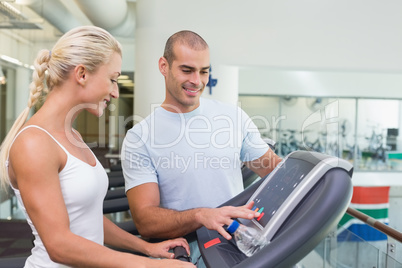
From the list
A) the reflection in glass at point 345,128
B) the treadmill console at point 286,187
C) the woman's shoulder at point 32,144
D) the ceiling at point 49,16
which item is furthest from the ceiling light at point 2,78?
the reflection in glass at point 345,128

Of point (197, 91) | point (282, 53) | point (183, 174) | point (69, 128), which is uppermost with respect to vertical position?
point (282, 53)

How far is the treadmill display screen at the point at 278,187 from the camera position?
35.1 inches

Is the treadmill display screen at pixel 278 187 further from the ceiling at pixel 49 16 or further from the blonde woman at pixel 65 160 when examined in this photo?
the ceiling at pixel 49 16

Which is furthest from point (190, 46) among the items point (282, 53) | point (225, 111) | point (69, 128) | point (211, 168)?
point (282, 53)

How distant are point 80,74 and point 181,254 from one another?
50 centimetres

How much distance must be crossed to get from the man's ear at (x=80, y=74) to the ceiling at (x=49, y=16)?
2.79 m

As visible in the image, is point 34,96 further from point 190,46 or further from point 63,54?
point 190,46

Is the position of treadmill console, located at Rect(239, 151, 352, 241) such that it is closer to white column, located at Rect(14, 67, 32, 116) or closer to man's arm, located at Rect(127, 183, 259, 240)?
man's arm, located at Rect(127, 183, 259, 240)

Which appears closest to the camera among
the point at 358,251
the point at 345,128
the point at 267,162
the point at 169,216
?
the point at 169,216

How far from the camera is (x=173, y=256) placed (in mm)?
1017

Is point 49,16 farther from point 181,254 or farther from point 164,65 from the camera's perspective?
point 181,254

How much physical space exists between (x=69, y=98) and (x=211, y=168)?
0.55m

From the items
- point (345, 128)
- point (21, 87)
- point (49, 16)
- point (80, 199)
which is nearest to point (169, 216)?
point (80, 199)

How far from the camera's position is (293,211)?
33.4 inches
